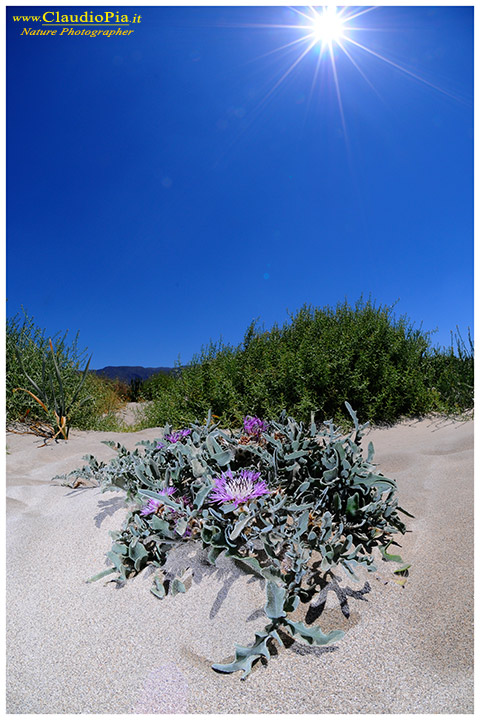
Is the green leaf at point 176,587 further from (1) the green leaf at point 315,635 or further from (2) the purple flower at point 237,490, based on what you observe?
(1) the green leaf at point 315,635

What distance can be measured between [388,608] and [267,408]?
370 centimetres

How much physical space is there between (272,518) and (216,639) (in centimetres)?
40

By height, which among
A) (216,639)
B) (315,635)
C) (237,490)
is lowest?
(216,639)

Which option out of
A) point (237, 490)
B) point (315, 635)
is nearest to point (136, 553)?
point (237, 490)

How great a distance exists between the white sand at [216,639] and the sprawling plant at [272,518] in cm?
Result: 7

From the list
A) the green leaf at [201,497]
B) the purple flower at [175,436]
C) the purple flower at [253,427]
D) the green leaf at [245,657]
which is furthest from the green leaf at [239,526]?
the purple flower at [175,436]

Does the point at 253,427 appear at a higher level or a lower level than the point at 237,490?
higher

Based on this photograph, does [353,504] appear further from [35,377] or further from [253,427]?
[35,377]

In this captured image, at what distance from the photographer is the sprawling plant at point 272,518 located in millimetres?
1249

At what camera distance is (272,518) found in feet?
4.67

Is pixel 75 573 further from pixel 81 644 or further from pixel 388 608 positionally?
pixel 388 608

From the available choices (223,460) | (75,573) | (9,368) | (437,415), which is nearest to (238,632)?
(223,460)

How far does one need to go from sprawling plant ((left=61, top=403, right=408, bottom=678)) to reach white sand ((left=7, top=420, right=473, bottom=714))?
0.24 ft

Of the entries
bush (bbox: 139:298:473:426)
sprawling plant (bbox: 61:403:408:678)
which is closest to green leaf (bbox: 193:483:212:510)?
sprawling plant (bbox: 61:403:408:678)
